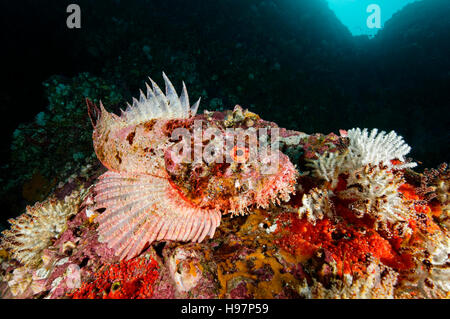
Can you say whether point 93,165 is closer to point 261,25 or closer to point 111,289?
point 111,289

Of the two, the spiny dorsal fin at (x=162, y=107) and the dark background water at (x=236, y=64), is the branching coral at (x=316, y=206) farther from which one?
the dark background water at (x=236, y=64)

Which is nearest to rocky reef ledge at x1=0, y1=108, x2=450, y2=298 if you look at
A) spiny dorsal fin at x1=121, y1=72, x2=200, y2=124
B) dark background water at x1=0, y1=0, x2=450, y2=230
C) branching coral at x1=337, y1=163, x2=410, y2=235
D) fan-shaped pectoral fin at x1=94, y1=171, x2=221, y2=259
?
branching coral at x1=337, y1=163, x2=410, y2=235

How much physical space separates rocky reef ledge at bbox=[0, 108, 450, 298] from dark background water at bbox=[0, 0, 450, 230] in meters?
4.86

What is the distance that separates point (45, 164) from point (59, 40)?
522 cm

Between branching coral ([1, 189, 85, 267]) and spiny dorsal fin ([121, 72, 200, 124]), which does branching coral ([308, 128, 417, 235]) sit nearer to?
spiny dorsal fin ([121, 72, 200, 124])

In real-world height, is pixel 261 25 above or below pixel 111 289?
above

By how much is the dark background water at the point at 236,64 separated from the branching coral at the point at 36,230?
3416mm

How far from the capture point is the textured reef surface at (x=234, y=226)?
1653 mm

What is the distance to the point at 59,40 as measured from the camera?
25.2 ft

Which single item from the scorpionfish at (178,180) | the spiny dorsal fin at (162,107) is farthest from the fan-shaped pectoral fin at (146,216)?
the spiny dorsal fin at (162,107)

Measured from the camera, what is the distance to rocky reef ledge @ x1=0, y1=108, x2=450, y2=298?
161cm

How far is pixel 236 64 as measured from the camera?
12.2m

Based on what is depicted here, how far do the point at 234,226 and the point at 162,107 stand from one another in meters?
1.93
